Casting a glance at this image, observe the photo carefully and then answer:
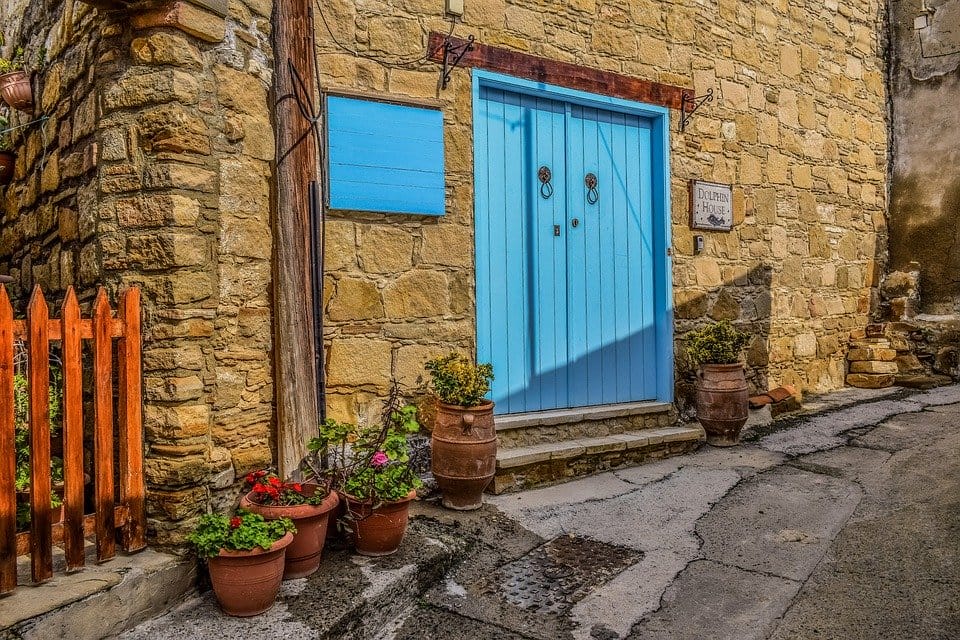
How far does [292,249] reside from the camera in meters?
3.40

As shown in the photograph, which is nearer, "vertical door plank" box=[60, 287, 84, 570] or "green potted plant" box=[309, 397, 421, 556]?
"vertical door plank" box=[60, 287, 84, 570]

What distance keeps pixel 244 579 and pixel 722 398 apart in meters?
3.59

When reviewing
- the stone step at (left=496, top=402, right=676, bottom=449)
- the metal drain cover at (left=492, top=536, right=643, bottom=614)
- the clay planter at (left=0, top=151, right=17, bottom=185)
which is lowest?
the metal drain cover at (left=492, top=536, right=643, bottom=614)

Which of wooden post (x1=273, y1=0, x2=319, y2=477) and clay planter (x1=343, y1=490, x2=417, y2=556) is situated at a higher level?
wooden post (x1=273, y1=0, x2=319, y2=477)

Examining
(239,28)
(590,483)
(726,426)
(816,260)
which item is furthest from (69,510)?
(816,260)

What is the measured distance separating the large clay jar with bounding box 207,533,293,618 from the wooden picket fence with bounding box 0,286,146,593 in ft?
1.45

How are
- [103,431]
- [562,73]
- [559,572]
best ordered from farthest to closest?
1. [562,73]
2. [559,572]
3. [103,431]

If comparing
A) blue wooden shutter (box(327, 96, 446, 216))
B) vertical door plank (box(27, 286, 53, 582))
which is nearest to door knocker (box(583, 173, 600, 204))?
blue wooden shutter (box(327, 96, 446, 216))

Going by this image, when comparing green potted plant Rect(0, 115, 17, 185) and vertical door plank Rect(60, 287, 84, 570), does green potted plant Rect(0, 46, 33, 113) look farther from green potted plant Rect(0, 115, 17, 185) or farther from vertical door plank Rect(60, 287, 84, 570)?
vertical door plank Rect(60, 287, 84, 570)

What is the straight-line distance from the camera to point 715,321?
5633 millimetres

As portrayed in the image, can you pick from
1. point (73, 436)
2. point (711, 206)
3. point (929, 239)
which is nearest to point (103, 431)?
A: point (73, 436)

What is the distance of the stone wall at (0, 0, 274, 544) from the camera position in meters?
2.86

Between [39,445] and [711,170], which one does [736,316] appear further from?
[39,445]

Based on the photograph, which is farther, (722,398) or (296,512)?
(722,398)
